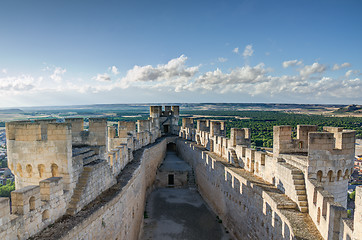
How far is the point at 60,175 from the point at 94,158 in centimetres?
180

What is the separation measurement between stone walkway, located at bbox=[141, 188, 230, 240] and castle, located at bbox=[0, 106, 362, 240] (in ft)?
3.63

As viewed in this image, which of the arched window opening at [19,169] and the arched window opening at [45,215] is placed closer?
the arched window opening at [45,215]

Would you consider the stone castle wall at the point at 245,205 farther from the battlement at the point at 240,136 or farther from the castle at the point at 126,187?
the battlement at the point at 240,136

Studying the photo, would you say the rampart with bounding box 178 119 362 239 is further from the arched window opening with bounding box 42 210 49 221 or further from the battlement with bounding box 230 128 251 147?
the arched window opening with bounding box 42 210 49 221

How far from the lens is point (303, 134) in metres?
9.12

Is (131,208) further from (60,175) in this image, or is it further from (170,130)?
(170,130)

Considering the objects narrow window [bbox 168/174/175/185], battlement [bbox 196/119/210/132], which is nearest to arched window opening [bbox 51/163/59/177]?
narrow window [bbox 168/174/175/185]

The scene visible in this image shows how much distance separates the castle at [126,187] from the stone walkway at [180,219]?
110cm

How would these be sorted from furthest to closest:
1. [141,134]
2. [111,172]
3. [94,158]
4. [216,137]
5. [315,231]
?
[141,134] → [216,137] → [111,172] → [94,158] → [315,231]

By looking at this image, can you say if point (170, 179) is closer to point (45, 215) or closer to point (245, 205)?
point (245, 205)

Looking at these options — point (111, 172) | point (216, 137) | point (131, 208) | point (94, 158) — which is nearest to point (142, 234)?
point (131, 208)

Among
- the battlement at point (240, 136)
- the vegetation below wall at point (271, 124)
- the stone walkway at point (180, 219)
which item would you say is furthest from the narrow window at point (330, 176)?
the vegetation below wall at point (271, 124)

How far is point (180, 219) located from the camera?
13.1 metres

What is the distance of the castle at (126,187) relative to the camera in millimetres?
5008
